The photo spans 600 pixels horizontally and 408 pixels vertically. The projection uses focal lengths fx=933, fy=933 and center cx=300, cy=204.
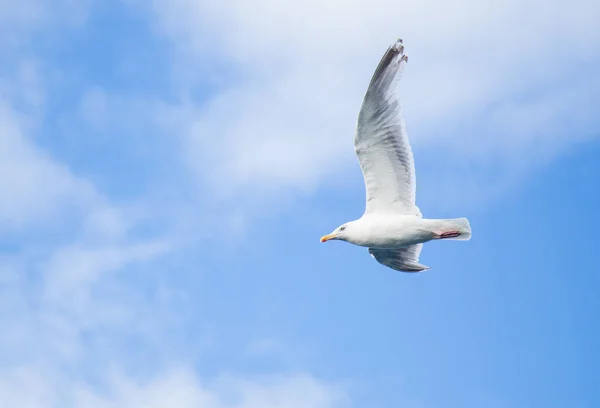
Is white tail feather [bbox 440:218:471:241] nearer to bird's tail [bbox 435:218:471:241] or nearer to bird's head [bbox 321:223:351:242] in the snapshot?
bird's tail [bbox 435:218:471:241]

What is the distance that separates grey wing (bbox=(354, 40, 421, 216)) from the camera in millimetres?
18016

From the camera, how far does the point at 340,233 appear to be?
19.9m

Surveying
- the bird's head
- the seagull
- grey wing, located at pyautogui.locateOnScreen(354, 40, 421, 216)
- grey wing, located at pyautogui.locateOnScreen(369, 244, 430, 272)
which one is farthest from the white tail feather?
grey wing, located at pyautogui.locateOnScreen(369, 244, 430, 272)

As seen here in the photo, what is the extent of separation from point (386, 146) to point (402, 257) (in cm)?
337

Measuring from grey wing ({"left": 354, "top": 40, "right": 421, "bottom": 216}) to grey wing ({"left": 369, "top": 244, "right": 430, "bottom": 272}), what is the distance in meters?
1.84

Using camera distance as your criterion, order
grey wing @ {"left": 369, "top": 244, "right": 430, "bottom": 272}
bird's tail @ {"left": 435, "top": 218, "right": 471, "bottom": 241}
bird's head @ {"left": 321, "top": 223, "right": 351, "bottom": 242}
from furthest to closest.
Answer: grey wing @ {"left": 369, "top": 244, "right": 430, "bottom": 272}, bird's head @ {"left": 321, "top": 223, "right": 351, "bottom": 242}, bird's tail @ {"left": 435, "top": 218, "right": 471, "bottom": 241}

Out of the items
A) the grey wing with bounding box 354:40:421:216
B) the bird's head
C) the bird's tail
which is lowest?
the bird's tail

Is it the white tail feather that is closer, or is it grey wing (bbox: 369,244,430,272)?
the white tail feather

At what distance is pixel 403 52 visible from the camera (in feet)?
58.8

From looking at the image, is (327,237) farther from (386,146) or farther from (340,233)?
(386,146)

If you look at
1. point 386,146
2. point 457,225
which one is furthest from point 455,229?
point 386,146

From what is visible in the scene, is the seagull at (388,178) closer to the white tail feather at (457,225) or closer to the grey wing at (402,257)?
the white tail feather at (457,225)

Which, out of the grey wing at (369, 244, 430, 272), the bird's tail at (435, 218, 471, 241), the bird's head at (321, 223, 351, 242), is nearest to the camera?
the bird's tail at (435, 218, 471, 241)

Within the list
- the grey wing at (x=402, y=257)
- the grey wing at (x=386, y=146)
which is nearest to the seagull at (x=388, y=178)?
the grey wing at (x=386, y=146)
